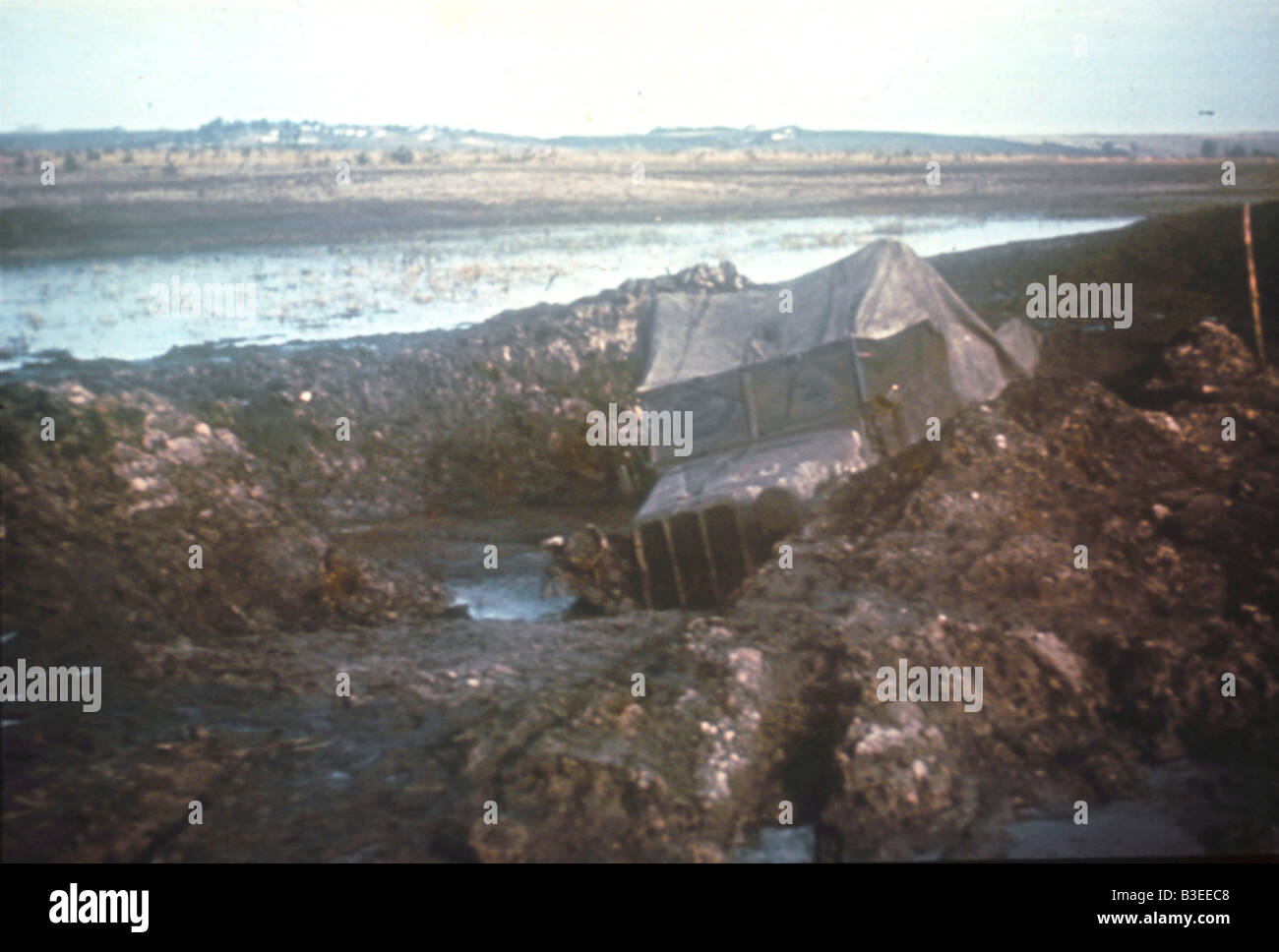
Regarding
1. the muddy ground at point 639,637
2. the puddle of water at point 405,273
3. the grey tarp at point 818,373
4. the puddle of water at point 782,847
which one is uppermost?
the puddle of water at point 405,273

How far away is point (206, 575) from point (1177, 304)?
5.07 m

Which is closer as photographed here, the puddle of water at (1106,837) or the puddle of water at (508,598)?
the puddle of water at (1106,837)

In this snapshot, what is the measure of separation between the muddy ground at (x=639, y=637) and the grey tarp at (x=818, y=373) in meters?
0.21

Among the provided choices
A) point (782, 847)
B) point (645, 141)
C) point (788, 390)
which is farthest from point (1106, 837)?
point (645, 141)

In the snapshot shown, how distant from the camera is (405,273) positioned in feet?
23.5

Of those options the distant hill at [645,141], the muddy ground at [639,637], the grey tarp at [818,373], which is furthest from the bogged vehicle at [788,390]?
the distant hill at [645,141]

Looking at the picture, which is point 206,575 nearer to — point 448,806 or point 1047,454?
point 448,806

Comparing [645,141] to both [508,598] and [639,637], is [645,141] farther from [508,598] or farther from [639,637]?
[639,637]

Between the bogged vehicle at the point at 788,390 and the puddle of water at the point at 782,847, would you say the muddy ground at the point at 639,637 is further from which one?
the bogged vehicle at the point at 788,390

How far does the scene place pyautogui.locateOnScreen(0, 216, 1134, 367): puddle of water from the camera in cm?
494

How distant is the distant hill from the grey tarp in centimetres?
71

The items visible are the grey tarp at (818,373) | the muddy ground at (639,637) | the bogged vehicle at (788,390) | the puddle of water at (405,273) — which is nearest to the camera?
the muddy ground at (639,637)

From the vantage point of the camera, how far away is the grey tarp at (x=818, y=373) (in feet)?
13.3

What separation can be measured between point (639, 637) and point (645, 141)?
2649 mm
